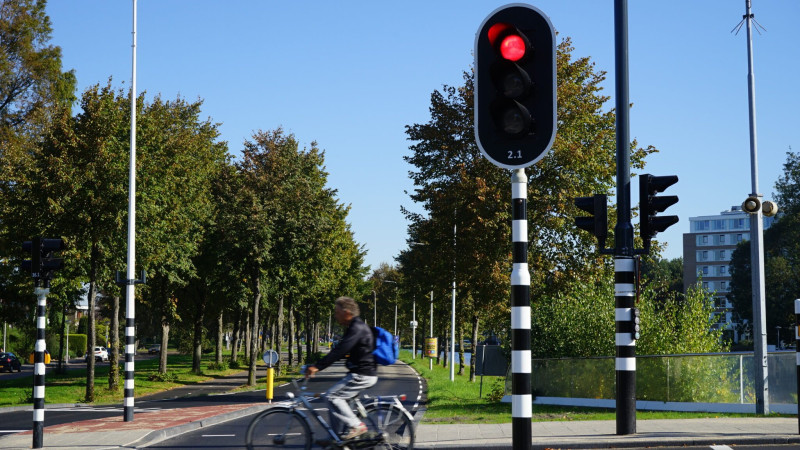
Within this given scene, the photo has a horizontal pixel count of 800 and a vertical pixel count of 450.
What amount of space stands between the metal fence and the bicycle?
10616 millimetres

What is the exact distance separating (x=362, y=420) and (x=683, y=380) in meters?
11.7

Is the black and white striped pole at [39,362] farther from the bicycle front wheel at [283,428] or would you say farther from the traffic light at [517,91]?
the traffic light at [517,91]

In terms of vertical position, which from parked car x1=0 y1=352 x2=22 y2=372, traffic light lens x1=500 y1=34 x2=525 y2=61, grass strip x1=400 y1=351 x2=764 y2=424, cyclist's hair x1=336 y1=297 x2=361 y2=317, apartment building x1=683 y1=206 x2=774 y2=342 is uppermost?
apartment building x1=683 y1=206 x2=774 y2=342

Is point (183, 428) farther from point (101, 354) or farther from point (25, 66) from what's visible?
point (101, 354)

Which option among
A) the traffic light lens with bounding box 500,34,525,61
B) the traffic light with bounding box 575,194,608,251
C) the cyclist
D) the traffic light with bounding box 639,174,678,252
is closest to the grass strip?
the traffic light with bounding box 575,194,608,251

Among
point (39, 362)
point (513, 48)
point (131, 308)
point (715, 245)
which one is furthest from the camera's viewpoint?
point (715, 245)

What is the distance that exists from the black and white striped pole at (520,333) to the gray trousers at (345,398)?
123 inches

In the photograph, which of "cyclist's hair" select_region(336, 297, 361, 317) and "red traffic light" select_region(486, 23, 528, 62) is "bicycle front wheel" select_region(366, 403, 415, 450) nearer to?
"cyclist's hair" select_region(336, 297, 361, 317)

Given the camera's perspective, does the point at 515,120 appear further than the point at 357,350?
No

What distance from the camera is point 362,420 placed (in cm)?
923

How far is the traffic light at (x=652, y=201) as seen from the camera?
40.3ft

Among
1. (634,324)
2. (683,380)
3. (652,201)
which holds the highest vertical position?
(652,201)

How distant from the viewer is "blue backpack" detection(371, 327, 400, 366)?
9234 millimetres

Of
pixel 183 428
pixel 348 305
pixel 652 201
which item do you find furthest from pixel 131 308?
pixel 652 201
